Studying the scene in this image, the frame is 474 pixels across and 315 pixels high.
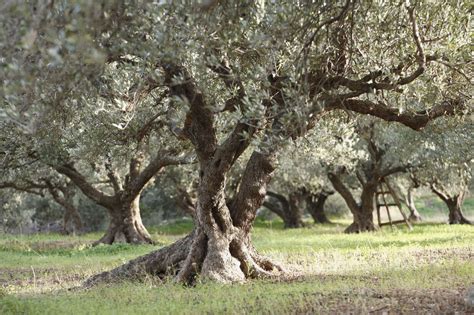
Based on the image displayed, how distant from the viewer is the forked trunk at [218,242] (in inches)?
522

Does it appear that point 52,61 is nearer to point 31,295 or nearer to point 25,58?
point 25,58

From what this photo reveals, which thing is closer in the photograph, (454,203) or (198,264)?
(198,264)

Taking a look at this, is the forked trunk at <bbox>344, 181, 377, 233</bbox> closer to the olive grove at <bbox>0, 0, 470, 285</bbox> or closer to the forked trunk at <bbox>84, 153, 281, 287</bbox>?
the olive grove at <bbox>0, 0, 470, 285</bbox>

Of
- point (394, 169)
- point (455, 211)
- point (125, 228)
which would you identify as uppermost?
point (394, 169)

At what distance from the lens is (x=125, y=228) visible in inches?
1179

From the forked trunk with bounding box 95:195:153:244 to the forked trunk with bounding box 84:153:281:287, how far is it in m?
15.1

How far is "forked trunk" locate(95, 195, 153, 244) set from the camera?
1174 inches

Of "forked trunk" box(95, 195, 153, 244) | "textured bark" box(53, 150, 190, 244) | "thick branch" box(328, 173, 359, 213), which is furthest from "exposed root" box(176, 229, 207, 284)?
"thick branch" box(328, 173, 359, 213)

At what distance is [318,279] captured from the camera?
1328 cm

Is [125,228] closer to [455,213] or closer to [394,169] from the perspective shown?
[394,169]

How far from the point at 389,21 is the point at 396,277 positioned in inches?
218

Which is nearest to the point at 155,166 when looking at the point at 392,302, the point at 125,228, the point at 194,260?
the point at 125,228

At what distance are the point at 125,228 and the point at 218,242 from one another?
17.5 meters

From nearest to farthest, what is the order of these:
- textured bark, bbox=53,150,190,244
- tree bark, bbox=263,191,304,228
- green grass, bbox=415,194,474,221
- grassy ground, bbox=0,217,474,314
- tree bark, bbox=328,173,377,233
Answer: grassy ground, bbox=0,217,474,314 → textured bark, bbox=53,150,190,244 → tree bark, bbox=328,173,377,233 → tree bark, bbox=263,191,304,228 → green grass, bbox=415,194,474,221
